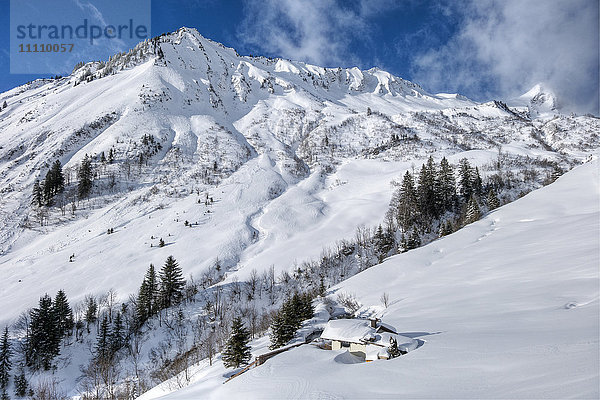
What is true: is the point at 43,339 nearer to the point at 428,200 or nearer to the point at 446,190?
the point at 428,200

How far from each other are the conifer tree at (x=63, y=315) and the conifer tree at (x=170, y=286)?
14.1 meters

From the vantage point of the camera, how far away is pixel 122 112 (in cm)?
13512

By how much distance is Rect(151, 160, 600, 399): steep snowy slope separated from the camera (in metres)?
6.80

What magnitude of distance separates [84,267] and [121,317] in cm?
1924

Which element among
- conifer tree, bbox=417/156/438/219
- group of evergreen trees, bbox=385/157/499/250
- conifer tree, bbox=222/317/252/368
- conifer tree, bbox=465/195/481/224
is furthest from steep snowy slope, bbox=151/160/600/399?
conifer tree, bbox=417/156/438/219

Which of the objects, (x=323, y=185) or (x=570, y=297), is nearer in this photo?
(x=570, y=297)

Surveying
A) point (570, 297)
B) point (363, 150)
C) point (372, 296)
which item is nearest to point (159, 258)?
point (372, 296)

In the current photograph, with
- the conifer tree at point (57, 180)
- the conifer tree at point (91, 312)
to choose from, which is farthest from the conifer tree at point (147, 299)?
the conifer tree at point (57, 180)

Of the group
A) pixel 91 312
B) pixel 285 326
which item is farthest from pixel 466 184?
pixel 91 312

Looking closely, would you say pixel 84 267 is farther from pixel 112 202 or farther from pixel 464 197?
pixel 464 197

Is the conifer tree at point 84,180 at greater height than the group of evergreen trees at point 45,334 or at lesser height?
greater

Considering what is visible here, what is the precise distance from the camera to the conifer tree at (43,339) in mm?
42562

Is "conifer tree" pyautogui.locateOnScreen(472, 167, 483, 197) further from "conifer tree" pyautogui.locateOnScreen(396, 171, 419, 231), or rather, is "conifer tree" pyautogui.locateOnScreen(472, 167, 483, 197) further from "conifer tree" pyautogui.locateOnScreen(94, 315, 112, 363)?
"conifer tree" pyautogui.locateOnScreen(94, 315, 112, 363)

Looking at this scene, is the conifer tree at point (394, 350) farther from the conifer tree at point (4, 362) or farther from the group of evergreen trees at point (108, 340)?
the conifer tree at point (4, 362)
